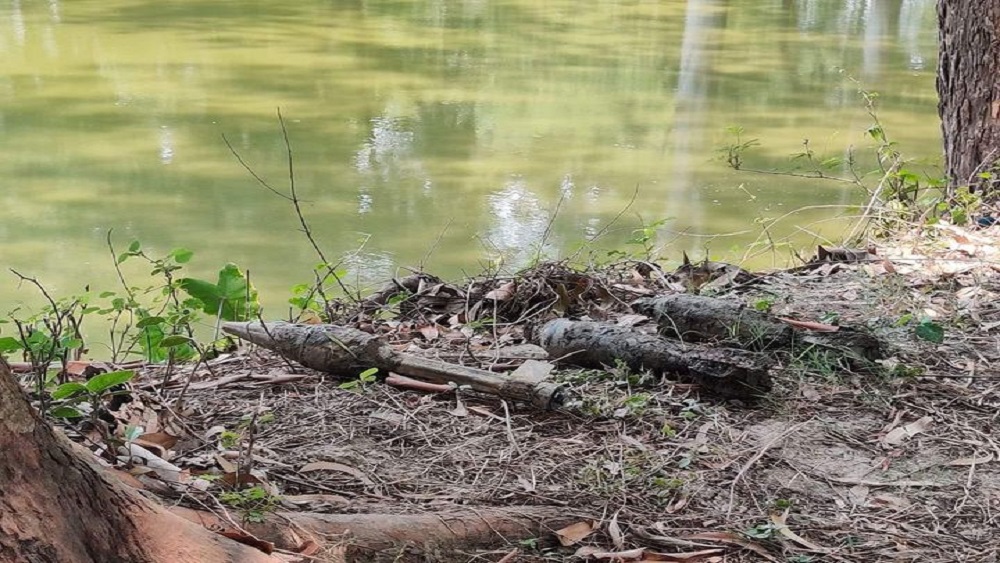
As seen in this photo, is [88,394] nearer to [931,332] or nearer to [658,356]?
[658,356]

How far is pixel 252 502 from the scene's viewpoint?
1675 mm

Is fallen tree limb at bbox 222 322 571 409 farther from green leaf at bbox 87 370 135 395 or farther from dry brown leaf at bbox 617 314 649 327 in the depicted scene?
green leaf at bbox 87 370 135 395

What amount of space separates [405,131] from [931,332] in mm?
5424

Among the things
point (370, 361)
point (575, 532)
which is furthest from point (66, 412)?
point (575, 532)

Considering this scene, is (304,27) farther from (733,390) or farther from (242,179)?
(733,390)

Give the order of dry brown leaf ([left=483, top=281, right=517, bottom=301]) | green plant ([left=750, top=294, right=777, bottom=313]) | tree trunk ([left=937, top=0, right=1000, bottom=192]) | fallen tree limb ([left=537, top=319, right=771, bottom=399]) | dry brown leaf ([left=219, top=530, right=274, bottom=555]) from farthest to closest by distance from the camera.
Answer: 1. tree trunk ([left=937, top=0, right=1000, bottom=192])
2. dry brown leaf ([left=483, top=281, right=517, bottom=301])
3. green plant ([left=750, top=294, right=777, bottom=313])
4. fallen tree limb ([left=537, top=319, right=771, bottom=399])
5. dry brown leaf ([left=219, top=530, right=274, bottom=555])

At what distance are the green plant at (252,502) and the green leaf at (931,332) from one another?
1.67 meters

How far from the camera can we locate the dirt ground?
1834 millimetres

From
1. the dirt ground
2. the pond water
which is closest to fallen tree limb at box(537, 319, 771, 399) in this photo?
the dirt ground

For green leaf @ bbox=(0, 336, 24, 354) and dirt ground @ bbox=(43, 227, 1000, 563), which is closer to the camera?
dirt ground @ bbox=(43, 227, 1000, 563)

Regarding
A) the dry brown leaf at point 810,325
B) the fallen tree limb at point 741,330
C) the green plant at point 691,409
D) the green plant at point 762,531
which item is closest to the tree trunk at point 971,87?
the dry brown leaf at point 810,325

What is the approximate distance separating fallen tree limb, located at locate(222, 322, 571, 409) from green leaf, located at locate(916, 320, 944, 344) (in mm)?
952

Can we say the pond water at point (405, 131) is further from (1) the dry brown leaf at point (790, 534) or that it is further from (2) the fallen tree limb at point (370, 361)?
(1) the dry brown leaf at point (790, 534)

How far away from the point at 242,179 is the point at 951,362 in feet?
15.0
